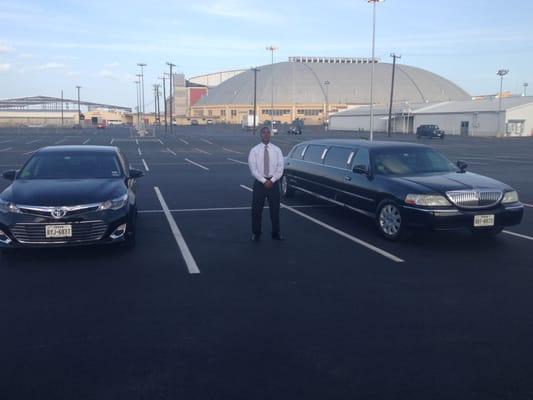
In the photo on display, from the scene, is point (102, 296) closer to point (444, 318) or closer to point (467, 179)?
point (444, 318)

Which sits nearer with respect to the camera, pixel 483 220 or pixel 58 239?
pixel 58 239

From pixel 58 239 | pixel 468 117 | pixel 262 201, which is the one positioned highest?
pixel 468 117

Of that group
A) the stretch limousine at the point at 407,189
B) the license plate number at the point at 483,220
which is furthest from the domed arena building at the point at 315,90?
the license plate number at the point at 483,220

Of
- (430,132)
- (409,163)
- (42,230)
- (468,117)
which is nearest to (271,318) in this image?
(42,230)

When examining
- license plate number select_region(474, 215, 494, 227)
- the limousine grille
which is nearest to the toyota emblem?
the limousine grille

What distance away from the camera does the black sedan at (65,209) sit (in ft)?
21.3

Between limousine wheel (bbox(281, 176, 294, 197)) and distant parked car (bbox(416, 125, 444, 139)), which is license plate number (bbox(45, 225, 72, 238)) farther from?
distant parked car (bbox(416, 125, 444, 139))

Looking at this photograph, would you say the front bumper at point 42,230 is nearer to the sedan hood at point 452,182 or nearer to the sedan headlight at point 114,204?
the sedan headlight at point 114,204

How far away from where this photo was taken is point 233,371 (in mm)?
3811

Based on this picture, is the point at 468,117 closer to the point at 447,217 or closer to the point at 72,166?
the point at 447,217

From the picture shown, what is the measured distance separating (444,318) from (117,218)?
4.34 meters

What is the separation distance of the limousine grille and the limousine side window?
8.31 ft

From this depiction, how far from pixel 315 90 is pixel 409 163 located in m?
117

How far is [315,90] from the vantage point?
122188 mm
